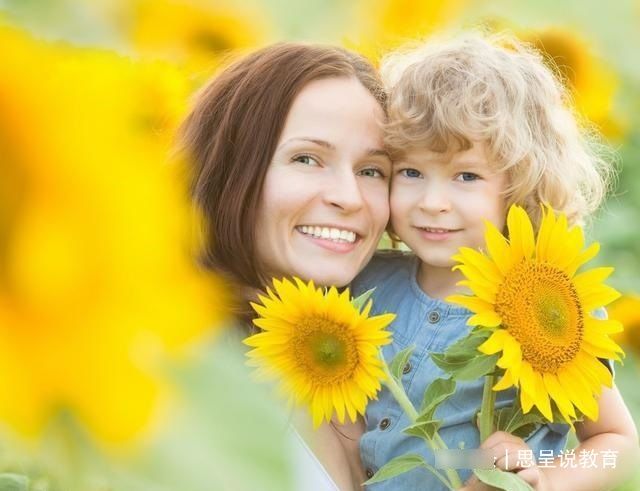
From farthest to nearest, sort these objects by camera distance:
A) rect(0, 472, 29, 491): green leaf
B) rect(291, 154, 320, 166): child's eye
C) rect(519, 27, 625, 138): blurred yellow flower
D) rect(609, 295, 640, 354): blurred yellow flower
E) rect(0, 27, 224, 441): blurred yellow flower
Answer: rect(519, 27, 625, 138): blurred yellow flower, rect(609, 295, 640, 354): blurred yellow flower, rect(291, 154, 320, 166): child's eye, rect(0, 472, 29, 491): green leaf, rect(0, 27, 224, 441): blurred yellow flower

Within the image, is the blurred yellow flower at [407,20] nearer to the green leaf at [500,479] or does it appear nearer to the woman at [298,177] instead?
the woman at [298,177]

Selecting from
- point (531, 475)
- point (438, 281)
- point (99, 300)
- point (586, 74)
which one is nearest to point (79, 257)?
point (99, 300)

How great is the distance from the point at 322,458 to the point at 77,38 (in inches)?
40.3

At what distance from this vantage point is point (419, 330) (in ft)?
3.69

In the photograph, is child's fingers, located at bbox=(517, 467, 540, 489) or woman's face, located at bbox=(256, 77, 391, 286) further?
woman's face, located at bbox=(256, 77, 391, 286)

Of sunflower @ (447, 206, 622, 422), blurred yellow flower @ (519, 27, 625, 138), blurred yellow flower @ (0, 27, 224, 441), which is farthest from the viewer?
blurred yellow flower @ (519, 27, 625, 138)

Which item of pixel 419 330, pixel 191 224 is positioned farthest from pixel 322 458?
pixel 191 224

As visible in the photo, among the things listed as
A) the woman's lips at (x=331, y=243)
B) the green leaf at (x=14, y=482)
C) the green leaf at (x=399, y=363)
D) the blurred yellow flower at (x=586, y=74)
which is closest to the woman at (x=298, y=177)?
the woman's lips at (x=331, y=243)

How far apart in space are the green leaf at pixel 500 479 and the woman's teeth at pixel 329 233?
373 mm

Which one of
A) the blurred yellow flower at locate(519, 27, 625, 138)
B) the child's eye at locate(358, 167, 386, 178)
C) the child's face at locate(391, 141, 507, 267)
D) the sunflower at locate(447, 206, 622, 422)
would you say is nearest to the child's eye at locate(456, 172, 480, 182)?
the child's face at locate(391, 141, 507, 267)

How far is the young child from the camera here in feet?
3.37

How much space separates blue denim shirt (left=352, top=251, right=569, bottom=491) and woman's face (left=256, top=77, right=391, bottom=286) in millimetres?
79

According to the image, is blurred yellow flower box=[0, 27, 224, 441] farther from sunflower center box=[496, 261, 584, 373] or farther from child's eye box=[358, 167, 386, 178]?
child's eye box=[358, 167, 386, 178]

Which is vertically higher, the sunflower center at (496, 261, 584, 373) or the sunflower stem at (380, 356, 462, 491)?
the sunflower center at (496, 261, 584, 373)
